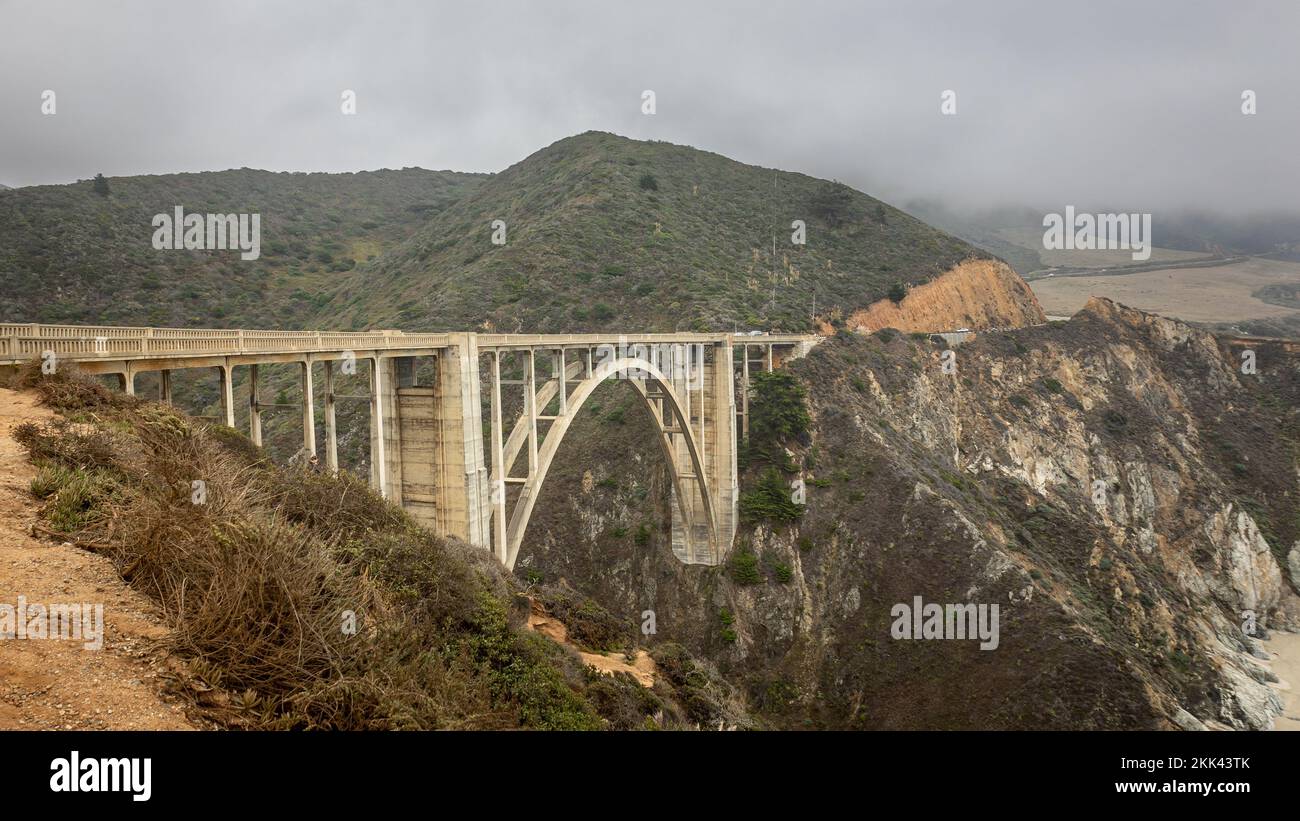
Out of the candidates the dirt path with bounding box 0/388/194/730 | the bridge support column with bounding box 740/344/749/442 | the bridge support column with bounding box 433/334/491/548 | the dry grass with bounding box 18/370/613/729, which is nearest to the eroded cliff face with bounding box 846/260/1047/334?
the bridge support column with bounding box 740/344/749/442

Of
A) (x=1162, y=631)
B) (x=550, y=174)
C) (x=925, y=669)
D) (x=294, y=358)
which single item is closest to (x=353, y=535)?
(x=294, y=358)

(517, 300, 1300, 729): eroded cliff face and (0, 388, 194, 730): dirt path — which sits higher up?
(0, 388, 194, 730): dirt path

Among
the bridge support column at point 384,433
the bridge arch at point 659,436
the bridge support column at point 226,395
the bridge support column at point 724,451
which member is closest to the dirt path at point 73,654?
the bridge support column at point 226,395

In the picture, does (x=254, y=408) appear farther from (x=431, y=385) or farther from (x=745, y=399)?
(x=745, y=399)

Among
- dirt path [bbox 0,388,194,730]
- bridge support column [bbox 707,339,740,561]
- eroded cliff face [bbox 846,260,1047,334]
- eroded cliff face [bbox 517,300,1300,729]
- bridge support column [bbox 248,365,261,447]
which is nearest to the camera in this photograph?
dirt path [bbox 0,388,194,730]

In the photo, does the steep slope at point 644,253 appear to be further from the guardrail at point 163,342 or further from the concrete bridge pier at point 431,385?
the guardrail at point 163,342

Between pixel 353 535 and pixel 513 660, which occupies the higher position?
pixel 353 535

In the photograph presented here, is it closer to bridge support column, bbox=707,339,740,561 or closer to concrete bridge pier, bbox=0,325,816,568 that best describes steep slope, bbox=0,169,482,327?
bridge support column, bbox=707,339,740,561

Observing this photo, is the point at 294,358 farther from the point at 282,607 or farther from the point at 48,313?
the point at 48,313
